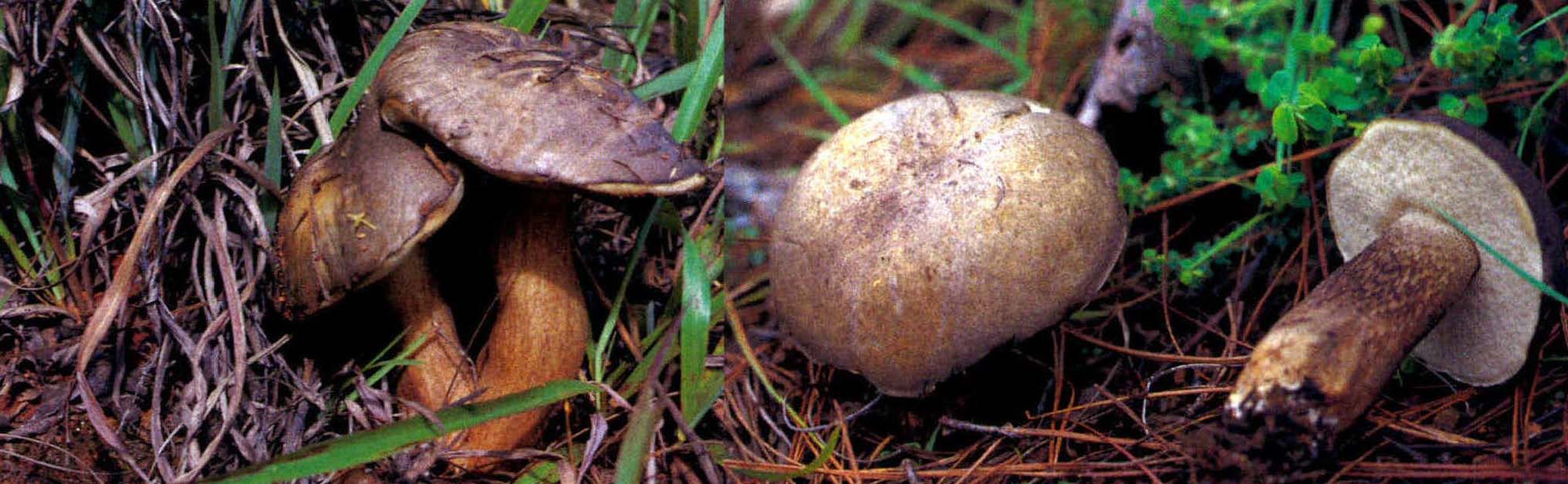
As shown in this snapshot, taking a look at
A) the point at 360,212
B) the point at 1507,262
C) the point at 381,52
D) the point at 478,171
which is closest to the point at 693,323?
the point at 478,171

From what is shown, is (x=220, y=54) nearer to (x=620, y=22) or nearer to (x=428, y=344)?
(x=428, y=344)

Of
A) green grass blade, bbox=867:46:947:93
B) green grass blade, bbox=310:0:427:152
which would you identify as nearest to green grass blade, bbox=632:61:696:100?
green grass blade, bbox=310:0:427:152

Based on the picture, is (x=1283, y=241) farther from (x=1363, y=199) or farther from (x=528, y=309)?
(x=528, y=309)

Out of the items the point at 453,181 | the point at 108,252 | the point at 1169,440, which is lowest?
the point at 1169,440

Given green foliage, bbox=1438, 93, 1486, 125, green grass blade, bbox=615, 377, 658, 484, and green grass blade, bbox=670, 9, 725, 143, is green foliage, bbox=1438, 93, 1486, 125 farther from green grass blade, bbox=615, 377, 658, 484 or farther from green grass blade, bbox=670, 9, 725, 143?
green grass blade, bbox=615, 377, 658, 484

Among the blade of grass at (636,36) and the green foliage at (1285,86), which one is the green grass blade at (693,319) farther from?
the green foliage at (1285,86)

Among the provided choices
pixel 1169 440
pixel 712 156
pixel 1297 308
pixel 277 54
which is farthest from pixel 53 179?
pixel 1297 308

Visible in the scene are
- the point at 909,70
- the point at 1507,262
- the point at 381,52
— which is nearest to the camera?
the point at 1507,262
